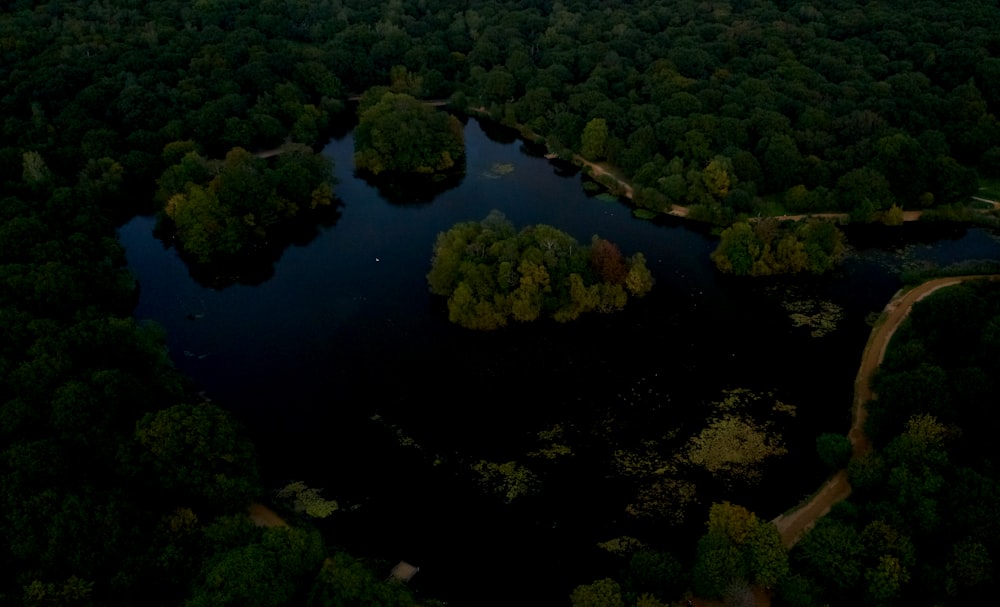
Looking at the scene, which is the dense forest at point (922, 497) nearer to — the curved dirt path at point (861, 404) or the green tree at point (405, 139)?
the curved dirt path at point (861, 404)

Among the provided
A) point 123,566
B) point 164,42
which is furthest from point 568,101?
point 123,566

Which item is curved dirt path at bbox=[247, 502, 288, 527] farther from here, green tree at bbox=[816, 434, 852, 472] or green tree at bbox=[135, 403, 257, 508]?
green tree at bbox=[816, 434, 852, 472]

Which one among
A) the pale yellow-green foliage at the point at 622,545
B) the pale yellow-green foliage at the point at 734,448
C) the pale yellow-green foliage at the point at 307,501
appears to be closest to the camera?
the pale yellow-green foliage at the point at 622,545

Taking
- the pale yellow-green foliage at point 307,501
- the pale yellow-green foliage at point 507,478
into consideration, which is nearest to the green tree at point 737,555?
the pale yellow-green foliage at point 507,478

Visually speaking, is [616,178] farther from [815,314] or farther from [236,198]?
[236,198]

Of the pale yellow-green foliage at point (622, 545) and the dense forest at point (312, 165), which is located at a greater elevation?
the dense forest at point (312, 165)

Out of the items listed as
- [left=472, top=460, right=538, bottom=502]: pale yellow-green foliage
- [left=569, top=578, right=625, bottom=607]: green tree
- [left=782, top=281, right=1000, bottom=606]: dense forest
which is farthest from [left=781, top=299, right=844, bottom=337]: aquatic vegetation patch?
[left=569, top=578, right=625, bottom=607]: green tree

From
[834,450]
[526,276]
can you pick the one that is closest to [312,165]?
[526,276]

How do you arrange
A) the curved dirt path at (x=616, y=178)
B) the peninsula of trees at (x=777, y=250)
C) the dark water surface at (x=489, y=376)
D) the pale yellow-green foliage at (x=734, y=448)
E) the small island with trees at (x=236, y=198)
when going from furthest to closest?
the curved dirt path at (x=616, y=178) < the small island with trees at (x=236, y=198) < the peninsula of trees at (x=777, y=250) < the pale yellow-green foliage at (x=734, y=448) < the dark water surface at (x=489, y=376)
